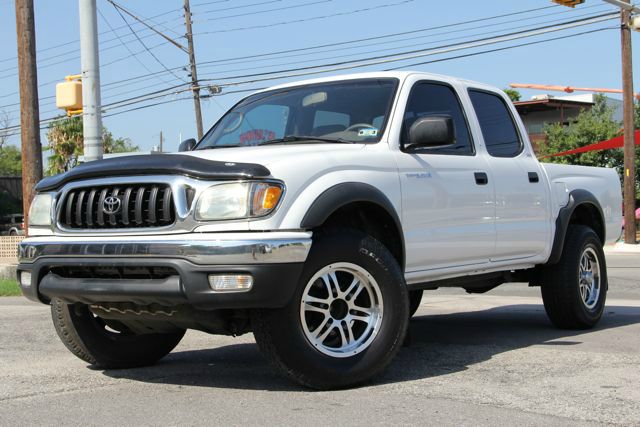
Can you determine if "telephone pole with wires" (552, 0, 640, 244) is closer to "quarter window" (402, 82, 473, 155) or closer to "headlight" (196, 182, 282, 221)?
"quarter window" (402, 82, 473, 155)

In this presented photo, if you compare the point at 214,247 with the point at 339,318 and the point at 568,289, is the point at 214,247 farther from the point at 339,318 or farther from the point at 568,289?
the point at 568,289

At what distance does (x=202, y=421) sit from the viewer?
428 centimetres

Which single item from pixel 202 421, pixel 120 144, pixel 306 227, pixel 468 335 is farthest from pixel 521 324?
pixel 120 144

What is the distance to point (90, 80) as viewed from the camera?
37.1 ft

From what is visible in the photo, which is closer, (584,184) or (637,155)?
(584,184)

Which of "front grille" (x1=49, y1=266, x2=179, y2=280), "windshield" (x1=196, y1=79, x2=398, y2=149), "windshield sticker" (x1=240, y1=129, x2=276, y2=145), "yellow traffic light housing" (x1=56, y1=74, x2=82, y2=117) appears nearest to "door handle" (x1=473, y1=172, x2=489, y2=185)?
"windshield" (x1=196, y1=79, x2=398, y2=149)

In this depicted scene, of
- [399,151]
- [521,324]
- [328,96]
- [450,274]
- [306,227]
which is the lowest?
[521,324]

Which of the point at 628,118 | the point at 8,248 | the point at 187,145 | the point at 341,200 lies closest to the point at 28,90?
the point at 8,248

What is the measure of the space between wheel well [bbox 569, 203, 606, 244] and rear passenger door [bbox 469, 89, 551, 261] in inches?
36.4

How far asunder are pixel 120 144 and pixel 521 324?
8777 cm

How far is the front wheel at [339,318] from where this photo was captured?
473cm

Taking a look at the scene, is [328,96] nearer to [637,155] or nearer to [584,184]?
[584,184]

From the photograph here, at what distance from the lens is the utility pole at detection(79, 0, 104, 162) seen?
35.8 feet

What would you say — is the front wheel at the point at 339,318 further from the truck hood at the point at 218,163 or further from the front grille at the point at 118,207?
the front grille at the point at 118,207
